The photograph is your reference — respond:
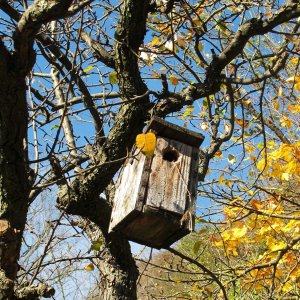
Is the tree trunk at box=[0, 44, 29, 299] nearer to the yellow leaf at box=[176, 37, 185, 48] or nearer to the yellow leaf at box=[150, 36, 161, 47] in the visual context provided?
the yellow leaf at box=[150, 36, 161, 47]

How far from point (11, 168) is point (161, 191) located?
2.14ft

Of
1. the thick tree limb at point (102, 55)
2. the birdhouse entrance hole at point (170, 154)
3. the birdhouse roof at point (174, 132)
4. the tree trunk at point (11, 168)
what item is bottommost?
the tree trunk at point (11, 168)

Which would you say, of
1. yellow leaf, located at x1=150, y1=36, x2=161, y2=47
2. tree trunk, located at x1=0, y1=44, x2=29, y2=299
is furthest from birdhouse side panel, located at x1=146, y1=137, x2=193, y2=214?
yellow leaf, located at x1=150, y1=36, x2=161, y2=47

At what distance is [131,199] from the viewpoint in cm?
209

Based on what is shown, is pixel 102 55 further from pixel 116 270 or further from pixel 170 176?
pixel 116 270

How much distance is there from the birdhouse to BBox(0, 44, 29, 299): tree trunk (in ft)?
1.46

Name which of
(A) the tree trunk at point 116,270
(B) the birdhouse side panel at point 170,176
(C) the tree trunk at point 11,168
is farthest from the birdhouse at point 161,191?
(A) the tree trunk at point 116,270

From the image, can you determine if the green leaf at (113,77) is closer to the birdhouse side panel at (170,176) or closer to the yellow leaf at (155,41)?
the birdhouse side panel at (170,176)

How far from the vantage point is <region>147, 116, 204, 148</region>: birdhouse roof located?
7.27ft

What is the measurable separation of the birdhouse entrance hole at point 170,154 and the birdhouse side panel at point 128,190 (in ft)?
0.38

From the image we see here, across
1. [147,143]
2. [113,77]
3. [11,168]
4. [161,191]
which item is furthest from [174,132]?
[11,168]

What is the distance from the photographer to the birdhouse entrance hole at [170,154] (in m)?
2.26

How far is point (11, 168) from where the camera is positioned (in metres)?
2.08

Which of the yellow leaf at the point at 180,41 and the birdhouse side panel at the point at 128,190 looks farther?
the yellow leaf at the point at 180,41
